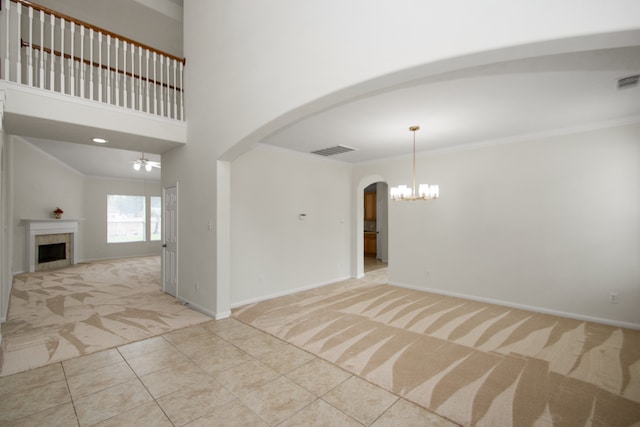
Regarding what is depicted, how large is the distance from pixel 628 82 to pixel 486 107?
118 centimetres

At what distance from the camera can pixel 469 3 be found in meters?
1.78

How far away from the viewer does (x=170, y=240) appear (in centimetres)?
521

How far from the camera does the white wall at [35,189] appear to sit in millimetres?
6912

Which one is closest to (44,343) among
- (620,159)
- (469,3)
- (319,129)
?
(319,129)

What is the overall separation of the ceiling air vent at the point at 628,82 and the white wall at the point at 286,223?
439 cm

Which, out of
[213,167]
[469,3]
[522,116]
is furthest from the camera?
[213,167]

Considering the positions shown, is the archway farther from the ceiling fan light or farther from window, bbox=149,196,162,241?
window, bbox=149,196,162,241

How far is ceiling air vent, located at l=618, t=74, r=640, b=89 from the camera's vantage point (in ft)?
9.07

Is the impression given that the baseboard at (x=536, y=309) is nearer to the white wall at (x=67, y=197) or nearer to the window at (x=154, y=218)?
the white wall at (x=67, y=197)

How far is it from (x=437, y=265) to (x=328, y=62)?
14.3ft

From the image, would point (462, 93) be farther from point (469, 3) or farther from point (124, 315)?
point (124, 315)

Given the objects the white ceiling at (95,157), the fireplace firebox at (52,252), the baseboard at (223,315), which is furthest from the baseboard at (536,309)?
the fireplace firebox at (52,252)

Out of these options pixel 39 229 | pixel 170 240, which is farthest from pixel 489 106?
pixel 39 229

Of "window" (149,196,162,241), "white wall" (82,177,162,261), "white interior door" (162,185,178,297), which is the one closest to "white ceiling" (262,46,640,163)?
"white interior door" (162,185,178,297)
